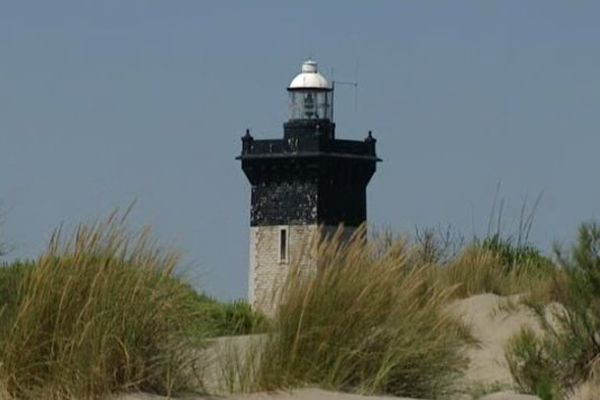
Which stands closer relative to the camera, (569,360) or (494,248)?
(569,360)

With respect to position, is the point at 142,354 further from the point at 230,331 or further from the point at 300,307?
the point at 230,331

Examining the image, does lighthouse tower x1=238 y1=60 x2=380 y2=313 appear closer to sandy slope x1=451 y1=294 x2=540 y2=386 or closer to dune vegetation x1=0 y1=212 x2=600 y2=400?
sandy slope x1=451 y1=294 x2=540 y2=386

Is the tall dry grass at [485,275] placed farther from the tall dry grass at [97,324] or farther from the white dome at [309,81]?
the white dome at [309,81]

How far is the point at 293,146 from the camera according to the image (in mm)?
67875

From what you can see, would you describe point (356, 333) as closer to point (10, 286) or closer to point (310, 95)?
point (10, 286)

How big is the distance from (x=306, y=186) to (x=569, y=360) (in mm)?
49601

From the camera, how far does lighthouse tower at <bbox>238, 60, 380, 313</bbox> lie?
Result: 67375 millimetres

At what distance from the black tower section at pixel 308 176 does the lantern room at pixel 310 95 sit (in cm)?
62

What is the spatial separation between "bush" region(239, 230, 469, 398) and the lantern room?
169 ft

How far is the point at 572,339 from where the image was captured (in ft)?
60.1

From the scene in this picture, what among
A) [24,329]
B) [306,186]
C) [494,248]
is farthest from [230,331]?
[306,186]

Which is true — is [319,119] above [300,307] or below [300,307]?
above

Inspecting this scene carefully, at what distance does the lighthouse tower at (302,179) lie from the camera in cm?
6738

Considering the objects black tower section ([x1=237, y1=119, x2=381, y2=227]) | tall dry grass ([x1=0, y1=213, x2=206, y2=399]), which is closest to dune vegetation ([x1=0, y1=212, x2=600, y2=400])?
tall dry grass ([x1=0, y1=213, x2=206, y2=399])
